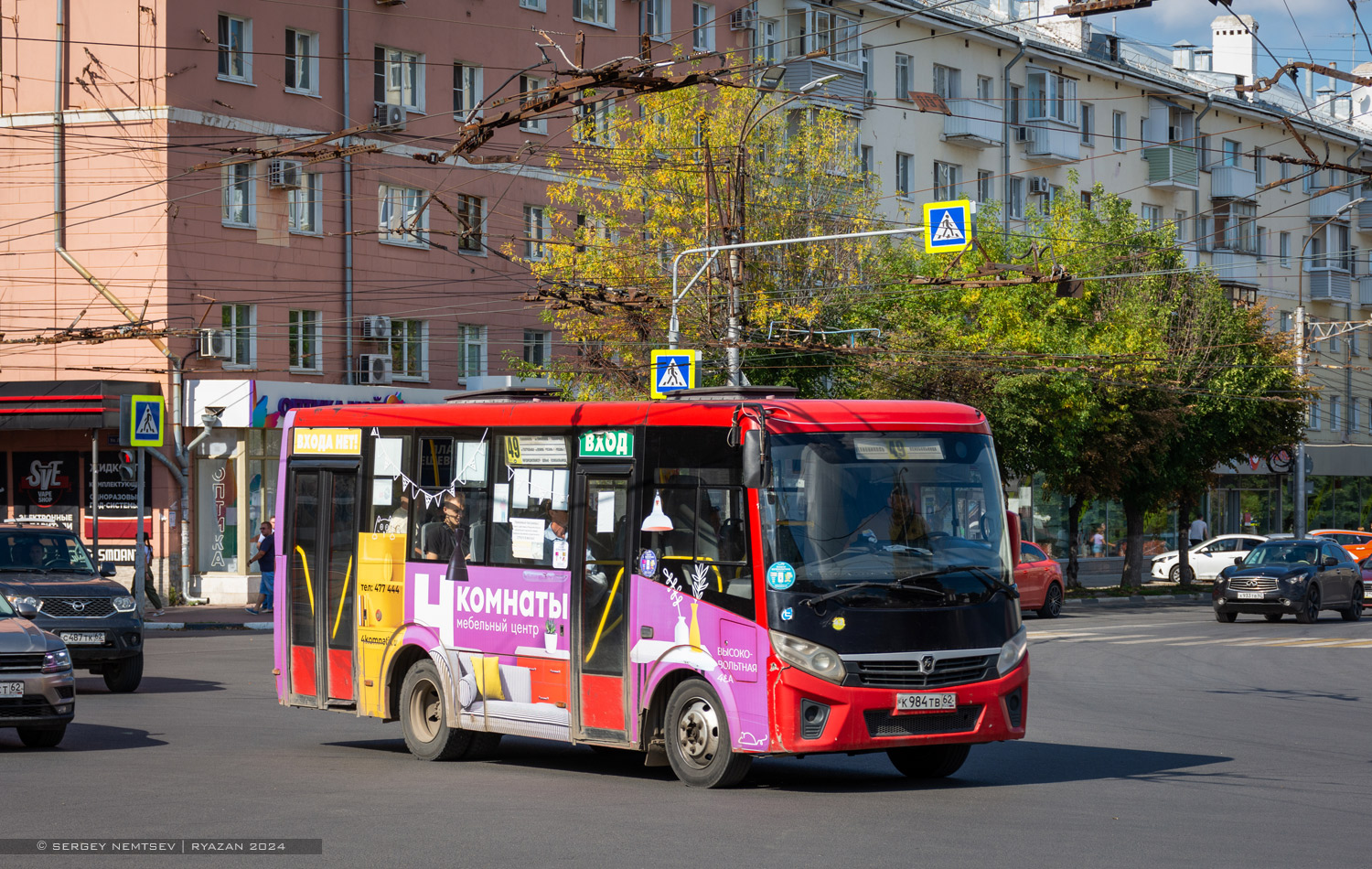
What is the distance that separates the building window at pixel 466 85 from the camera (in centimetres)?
4184

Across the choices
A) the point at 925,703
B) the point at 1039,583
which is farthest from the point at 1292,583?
the point at 925,703

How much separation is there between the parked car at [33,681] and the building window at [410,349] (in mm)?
26234

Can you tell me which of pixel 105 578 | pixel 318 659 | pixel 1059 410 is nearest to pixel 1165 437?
pixel 1059 410

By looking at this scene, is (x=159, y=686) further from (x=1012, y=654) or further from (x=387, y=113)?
(x=387, y=113)

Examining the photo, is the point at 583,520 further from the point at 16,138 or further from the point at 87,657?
the point at 16,138

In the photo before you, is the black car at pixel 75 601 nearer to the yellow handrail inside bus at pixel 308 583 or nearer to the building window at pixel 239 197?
the yellow handrail inside bus at pixel 308 583

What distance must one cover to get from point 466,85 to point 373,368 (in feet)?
25.0

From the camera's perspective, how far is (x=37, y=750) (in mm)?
14258

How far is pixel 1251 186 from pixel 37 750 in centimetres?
5963

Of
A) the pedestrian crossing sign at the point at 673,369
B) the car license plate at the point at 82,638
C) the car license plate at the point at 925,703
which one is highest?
the pedestrian crossing sign at the point at 673,369

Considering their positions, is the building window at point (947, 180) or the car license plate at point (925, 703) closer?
the car license plate at point (925, 703)

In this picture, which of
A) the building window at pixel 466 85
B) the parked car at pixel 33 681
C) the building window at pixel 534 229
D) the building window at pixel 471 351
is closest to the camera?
the parked car at pixel 33 681

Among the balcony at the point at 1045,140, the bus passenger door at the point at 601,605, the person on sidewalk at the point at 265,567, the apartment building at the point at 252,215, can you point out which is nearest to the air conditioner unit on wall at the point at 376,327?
the apartment building at the point at 252,215

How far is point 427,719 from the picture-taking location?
14078mm
